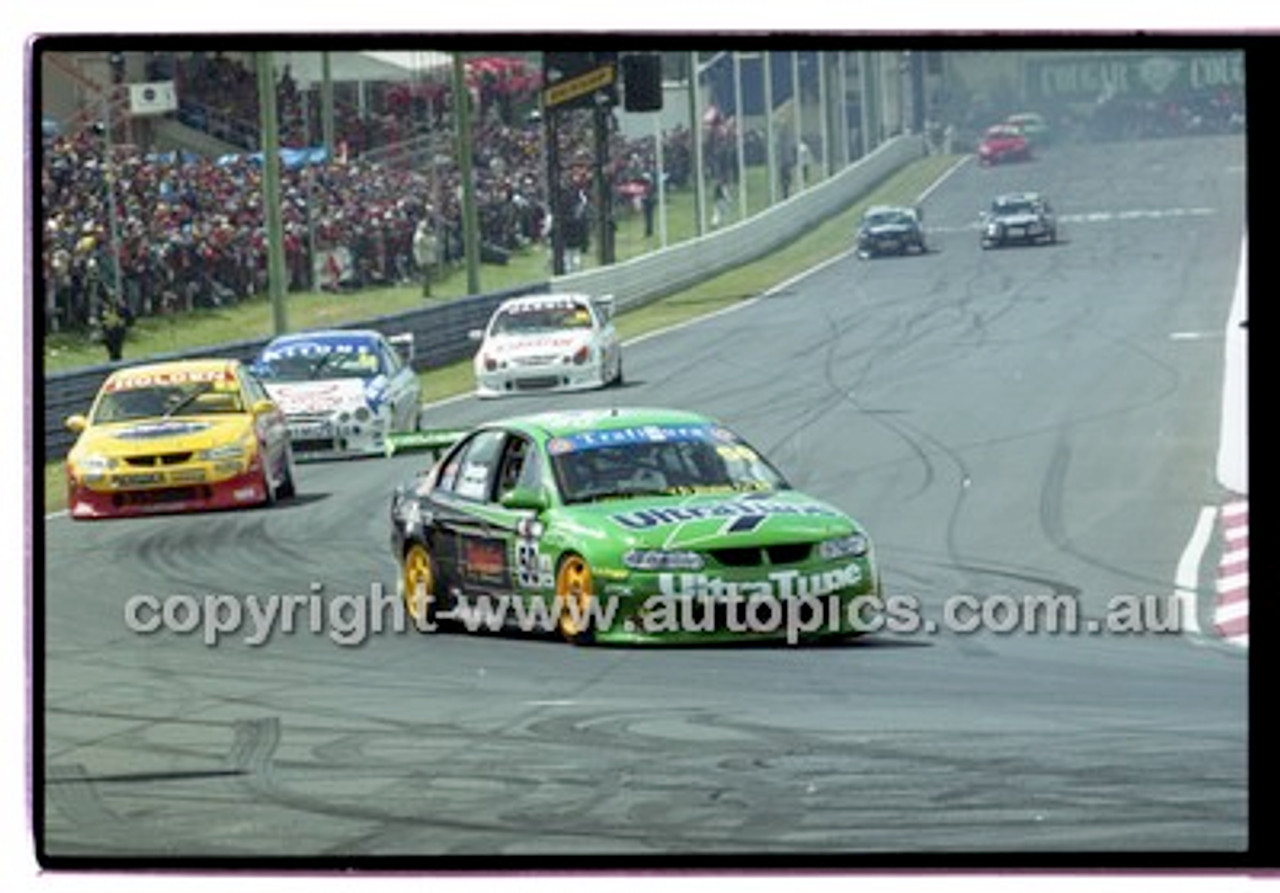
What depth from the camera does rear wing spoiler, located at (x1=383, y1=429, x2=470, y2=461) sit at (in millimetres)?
10836

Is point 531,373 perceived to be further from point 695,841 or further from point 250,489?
point 695,841

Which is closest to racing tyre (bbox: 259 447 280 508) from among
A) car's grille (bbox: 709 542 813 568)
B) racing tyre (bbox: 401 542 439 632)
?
racing tyre (bbox: 401 542 439 632)

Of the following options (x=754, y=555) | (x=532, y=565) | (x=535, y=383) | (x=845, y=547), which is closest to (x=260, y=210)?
(x=535, y=383)

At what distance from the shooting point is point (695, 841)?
370 inches

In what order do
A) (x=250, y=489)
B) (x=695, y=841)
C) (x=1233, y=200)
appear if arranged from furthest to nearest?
1. (x=250, y=489)
2. (x=1233, y=200)
3. (x=695, y=841)

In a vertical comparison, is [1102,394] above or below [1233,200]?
below

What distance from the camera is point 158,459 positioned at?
34.9ft

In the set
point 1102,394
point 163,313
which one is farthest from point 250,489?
point 1102,394

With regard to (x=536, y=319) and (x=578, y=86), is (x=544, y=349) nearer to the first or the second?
(x=536, y=319)

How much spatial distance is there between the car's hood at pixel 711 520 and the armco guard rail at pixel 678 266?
736 mm

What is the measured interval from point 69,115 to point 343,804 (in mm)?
2301

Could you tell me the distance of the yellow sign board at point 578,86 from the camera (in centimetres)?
1001

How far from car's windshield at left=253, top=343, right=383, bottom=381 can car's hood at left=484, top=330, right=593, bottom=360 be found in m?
0.48

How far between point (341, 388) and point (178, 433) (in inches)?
24.6
